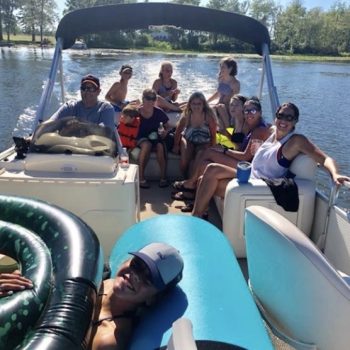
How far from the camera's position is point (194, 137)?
3791 millimetres

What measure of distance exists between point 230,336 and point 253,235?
0.64 meters

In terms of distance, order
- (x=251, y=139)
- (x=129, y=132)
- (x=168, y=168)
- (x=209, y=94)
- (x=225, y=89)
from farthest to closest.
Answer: (x=209, y=94), (x=225, y=89), (x=168, y=168), (x=129, y=132), (x=251, y=139)

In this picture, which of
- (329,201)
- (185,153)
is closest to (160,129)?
(185,153)

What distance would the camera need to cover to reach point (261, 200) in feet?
8.99

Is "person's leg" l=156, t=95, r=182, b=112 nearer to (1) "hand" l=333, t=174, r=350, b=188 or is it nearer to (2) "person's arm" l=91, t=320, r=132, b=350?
(1) "hand" l=333, t=174, r=350, b=188

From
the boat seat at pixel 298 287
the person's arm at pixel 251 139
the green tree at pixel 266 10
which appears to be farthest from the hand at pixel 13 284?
the green tree at pixel 266 10

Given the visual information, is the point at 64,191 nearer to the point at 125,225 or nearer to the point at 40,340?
the point at 125,225

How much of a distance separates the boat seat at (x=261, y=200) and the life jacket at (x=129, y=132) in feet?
4.64

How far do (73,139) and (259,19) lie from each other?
4801cm

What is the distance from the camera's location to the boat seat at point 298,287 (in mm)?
1490

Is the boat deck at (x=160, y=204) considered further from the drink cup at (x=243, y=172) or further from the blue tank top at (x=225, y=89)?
the blue tank top at (x=225, y=89)

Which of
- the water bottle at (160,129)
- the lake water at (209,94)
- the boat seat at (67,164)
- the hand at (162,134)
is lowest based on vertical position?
the lake water at (209,94)

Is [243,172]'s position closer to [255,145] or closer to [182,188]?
[255,145]

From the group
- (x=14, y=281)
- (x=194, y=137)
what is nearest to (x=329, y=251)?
(x=194, y=137)
